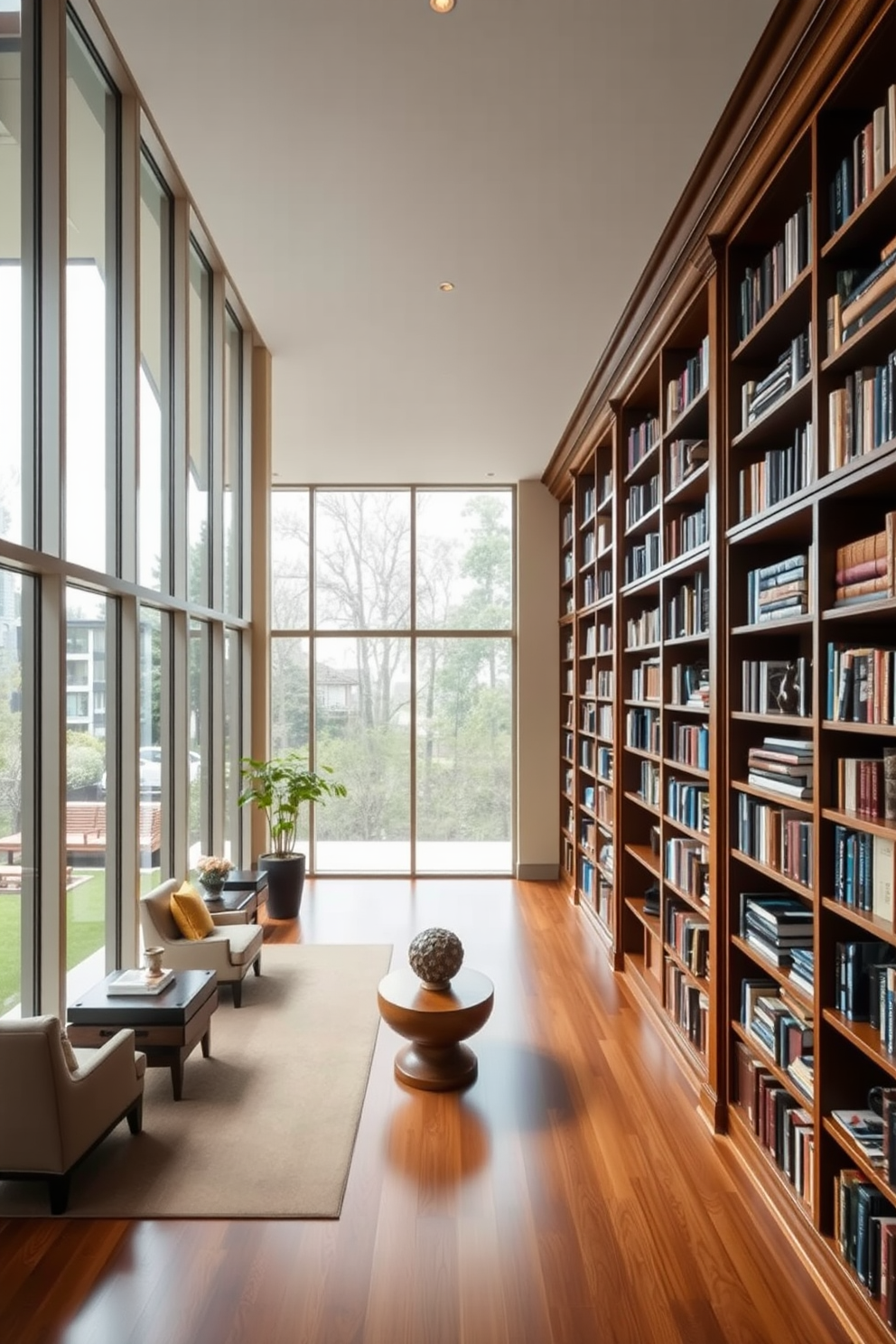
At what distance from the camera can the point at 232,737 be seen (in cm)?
552

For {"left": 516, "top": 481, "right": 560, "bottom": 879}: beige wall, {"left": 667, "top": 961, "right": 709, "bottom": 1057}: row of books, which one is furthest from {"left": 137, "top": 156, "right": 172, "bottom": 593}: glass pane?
{"left": 516, "top": 481, "right": 560, "bottom": 879}: beige wall

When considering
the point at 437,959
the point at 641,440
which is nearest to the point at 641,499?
the point at 641,440

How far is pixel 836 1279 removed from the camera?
218 centimetres

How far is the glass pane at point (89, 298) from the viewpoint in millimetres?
3082

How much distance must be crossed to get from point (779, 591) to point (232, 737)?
3.95 metres

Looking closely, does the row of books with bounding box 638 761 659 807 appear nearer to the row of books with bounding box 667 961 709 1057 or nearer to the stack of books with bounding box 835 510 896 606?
the row of books with bounding box 667 961 709 1057

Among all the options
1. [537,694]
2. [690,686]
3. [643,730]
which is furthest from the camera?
[537,694]

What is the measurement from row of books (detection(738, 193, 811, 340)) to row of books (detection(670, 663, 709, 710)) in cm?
147

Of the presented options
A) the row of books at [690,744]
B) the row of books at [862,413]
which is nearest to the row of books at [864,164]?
the row of books at [862,413]

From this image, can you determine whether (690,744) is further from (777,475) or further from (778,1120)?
(778,1120)

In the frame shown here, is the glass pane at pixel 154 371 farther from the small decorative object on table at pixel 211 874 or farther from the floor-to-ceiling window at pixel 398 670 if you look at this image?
the floor-to-ceiling window at pixel 398 670

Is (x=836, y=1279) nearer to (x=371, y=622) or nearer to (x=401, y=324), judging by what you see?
(x=401, y=324)

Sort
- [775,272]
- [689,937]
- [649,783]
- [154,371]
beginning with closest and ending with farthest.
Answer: [775,272]
[689,937]
[154,371]
[649,783]

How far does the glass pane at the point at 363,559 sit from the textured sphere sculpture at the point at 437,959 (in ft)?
15.4
